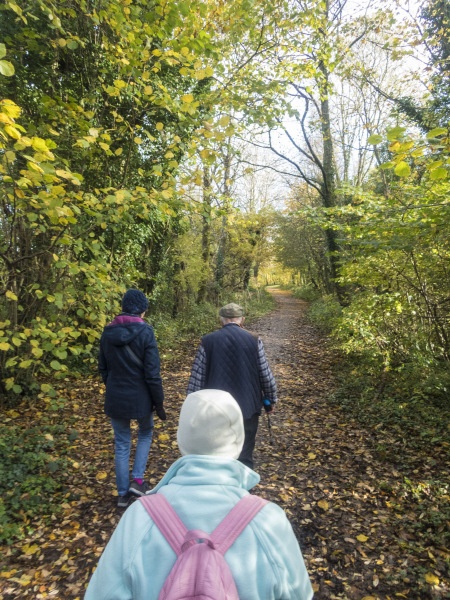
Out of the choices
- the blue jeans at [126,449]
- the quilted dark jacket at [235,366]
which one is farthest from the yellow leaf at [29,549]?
the quilted dark jacket at [235,366]

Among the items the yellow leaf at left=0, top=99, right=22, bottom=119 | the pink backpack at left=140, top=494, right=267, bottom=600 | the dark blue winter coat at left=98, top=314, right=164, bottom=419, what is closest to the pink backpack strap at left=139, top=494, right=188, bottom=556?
the pink backpack at left=140, top=494, right=267, bottom=600

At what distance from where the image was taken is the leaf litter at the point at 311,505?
277cm

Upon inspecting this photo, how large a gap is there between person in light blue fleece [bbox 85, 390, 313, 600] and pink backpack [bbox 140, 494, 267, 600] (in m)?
0.02

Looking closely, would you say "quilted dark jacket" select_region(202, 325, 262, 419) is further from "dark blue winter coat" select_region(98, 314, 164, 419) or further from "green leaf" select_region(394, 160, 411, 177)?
"green leaf" select_region(394, 160, 411, 177)

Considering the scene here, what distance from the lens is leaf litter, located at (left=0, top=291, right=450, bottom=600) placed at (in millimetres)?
2773

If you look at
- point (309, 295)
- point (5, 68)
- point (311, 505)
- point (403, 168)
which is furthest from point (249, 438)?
point (309, 295)

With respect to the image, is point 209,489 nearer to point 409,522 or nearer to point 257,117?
point 409,522

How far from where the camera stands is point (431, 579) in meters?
2.71

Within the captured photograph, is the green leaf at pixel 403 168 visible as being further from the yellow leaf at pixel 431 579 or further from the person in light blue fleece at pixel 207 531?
the yellow leaf at pixel 431 579

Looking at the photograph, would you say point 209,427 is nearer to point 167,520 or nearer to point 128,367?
point 167,520

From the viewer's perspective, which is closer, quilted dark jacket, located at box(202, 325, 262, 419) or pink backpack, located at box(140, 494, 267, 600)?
pink backpack, located at box(140, 494, 267, 600)

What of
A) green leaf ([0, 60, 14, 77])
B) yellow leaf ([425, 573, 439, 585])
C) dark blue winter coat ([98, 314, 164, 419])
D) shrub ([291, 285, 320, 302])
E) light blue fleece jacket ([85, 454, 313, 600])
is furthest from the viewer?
shrub ([291, 285, 320, 302])

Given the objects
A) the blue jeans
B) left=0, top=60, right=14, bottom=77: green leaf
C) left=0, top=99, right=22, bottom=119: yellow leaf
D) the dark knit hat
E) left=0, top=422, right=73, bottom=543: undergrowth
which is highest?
left=0, top=60, right=14, bottom=77: green leaf

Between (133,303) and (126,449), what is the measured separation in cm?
158
